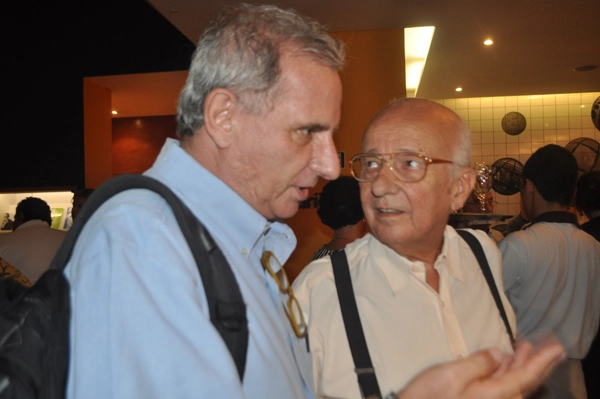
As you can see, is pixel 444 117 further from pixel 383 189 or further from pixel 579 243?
pixel 579 243

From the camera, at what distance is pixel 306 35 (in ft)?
3.31

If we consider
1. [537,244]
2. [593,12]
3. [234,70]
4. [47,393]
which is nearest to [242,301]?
[47,393]

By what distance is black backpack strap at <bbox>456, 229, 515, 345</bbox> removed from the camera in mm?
1537

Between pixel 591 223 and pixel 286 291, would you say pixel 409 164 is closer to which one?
pixel 286 291

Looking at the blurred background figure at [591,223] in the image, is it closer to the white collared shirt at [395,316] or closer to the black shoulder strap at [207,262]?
the white collared shirt at [395,316]

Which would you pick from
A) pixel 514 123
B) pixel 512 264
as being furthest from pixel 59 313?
pixel 514 123

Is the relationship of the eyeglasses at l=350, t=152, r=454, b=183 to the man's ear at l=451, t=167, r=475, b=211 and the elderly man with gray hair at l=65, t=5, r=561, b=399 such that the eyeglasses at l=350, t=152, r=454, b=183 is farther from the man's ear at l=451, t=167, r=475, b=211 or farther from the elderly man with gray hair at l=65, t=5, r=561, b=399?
the elderly man with gray hair at l=65, t=5, r=561, b=399

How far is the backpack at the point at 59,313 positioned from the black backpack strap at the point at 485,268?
106 centimetres

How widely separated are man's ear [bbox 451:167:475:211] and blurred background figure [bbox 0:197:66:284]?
246cm

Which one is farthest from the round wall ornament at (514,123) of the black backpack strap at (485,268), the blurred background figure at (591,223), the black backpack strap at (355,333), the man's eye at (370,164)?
the black backpack strap at (355,333)

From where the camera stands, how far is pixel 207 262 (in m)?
0.73

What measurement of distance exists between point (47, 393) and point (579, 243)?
7.62ft

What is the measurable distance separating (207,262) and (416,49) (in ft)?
18.9


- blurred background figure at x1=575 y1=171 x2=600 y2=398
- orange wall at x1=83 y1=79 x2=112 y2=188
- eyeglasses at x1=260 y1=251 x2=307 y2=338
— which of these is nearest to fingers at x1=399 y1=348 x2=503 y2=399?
eyeglasses at x1=260 y1=251 x2=307 y2=338
